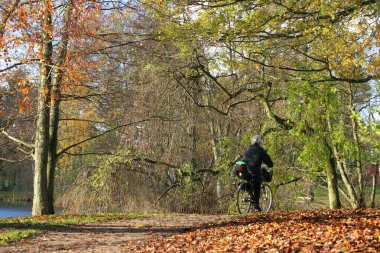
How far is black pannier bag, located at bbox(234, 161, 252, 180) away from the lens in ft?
32.6

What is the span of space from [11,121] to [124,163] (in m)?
3.63

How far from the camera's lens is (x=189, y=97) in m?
15.6

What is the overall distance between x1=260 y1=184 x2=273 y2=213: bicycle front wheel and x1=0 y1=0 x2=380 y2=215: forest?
1639 millimetres

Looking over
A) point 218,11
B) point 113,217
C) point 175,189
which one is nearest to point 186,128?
point 175,189

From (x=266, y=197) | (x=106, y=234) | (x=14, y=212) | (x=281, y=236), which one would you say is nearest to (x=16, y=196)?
(x=14, y=212)

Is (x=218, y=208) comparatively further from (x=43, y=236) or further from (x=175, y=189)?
(x=43, y=236)

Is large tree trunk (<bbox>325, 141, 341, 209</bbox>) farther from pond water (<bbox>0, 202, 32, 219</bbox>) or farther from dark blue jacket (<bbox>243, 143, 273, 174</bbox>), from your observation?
pond water (<bbox>0, 202, 32, 219</bbox>)

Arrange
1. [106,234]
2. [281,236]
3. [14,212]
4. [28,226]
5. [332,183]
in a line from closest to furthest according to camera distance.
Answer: [281,236]
[106,234]
[28,226]
[332,183]
[14,212]

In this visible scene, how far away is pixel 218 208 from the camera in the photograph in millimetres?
15602

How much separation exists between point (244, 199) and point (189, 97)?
19.6 feet

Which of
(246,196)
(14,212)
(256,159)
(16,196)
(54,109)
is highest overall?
(54,109)

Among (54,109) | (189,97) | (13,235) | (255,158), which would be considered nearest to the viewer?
(13,235)

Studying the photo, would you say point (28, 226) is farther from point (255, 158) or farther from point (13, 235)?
point (255, 158)

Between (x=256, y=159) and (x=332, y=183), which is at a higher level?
(x=256, y=159)
